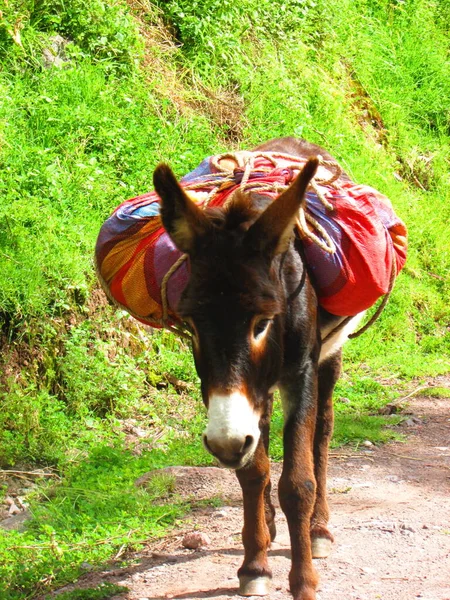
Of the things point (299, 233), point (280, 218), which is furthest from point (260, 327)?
point (299, 233)

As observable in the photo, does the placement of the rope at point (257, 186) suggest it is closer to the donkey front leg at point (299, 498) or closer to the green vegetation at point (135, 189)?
the donkey front leg at point (299, 498)

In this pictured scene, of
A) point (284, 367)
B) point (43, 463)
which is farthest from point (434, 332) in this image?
point (284, 367)

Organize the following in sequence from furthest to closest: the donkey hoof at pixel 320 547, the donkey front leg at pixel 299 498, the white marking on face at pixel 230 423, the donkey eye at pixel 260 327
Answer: the donkey hoof at pixel 320 547
the donkey front leg at pixel 299 498
the donkey eye at pixel 260 327
the white marking on face at pixel 230 423

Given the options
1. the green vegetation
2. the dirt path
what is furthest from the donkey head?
the green vegetation

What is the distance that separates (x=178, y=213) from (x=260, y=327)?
1.64 feet

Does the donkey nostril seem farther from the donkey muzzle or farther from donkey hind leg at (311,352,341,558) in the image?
donkey hind leg at (311,352,341,558)

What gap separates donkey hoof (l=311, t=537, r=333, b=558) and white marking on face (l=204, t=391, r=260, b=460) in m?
1.22

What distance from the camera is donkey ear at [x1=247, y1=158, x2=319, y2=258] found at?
300 cm

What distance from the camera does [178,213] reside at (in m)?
3.10

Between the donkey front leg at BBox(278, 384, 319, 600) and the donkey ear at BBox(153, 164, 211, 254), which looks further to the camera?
the donkey front leg at BBox(278, 384, 319, 600)

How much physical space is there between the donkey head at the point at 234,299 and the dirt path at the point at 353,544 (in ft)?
2.89

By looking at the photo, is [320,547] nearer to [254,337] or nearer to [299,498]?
[299,498]

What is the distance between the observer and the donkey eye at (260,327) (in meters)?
2.99

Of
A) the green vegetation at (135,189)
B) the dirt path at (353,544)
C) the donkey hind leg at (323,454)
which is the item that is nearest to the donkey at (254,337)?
the dirt path at (353,544)
